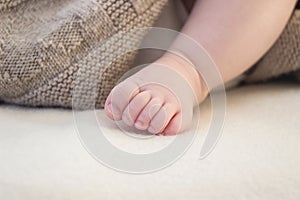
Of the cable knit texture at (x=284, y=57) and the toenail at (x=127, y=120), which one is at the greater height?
the toenail at (x=127, y=120)

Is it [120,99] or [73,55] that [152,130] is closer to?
[120,99]

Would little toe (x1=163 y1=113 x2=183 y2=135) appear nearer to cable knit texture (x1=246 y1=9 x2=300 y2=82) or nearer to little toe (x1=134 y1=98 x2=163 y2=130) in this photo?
little toe (x1=134 y1=98 x2=163 y2=130)

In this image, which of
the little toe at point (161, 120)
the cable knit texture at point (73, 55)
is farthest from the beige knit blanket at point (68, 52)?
the little toe at point (161, 120)

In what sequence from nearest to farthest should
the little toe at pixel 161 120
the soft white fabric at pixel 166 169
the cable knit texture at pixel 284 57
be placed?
the soft white fabric at pixel 166 169 < the little toe at pixel 161 120 < the cable knit texture at pixel 284 57

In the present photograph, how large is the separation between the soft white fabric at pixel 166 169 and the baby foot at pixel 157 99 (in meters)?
0.02

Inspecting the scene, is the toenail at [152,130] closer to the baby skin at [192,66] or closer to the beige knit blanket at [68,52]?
the baby skin at [192,66]

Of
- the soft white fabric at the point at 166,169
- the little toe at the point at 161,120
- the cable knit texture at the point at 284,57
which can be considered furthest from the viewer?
the cable knit texture at the point at 284,57

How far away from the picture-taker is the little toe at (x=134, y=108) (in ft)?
1.65

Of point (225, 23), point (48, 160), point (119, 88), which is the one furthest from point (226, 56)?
point (48, 160)

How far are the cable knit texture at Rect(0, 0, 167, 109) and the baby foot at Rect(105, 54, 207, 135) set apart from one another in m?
0.06

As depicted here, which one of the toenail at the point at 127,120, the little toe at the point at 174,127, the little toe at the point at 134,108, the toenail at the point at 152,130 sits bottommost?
the little toe at the point at 174,127

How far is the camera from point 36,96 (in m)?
0.59

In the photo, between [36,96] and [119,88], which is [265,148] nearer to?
[119,88]

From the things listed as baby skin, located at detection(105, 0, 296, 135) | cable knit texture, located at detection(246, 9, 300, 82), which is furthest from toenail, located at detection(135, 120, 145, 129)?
cable knit texture, located at detection(246, 9, 300, 82)
